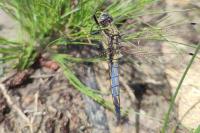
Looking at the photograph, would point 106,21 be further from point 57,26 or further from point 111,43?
point 57,26

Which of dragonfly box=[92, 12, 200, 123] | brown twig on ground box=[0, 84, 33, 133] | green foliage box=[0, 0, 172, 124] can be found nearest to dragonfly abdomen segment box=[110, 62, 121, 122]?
dragonfly box=[92, 12, 200, 123]

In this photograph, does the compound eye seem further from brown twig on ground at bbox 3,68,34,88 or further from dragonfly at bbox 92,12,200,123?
brown twig on ground at bbox 3,68,34,88

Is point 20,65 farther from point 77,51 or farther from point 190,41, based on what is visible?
point 190,41

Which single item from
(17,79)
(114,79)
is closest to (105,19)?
(114,79)

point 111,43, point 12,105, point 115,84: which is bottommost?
point 12,105

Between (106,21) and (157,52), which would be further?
(157,52)
